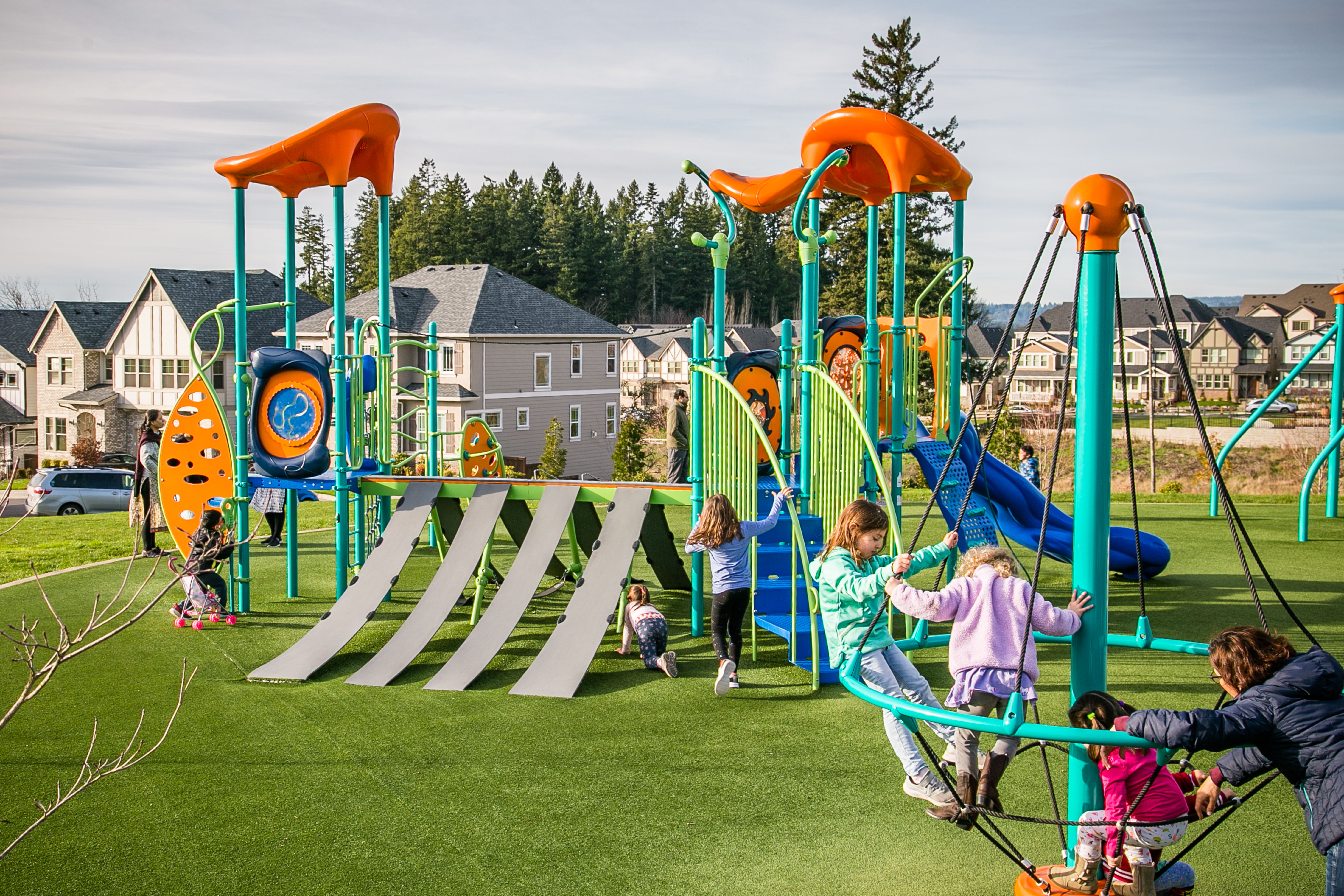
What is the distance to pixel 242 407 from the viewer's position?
34.4 ft

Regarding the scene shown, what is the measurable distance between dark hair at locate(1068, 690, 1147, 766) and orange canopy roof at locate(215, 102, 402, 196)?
8690mm

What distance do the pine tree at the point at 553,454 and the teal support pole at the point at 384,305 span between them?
20480 mm

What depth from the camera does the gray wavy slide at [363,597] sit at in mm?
8125

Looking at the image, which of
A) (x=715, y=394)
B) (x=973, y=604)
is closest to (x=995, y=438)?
(x=715, y=394)

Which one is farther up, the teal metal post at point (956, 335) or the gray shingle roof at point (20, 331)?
the gray shingle roof at point (20, 331)

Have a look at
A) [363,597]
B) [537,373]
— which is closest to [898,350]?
[363,597]

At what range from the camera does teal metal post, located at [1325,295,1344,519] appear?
14.3 meters

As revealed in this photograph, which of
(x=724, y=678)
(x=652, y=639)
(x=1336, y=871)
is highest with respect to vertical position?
(x=1336, y=871)

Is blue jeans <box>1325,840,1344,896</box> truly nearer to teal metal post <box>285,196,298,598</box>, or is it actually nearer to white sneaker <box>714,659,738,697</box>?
white sneaker <box>714,659,738,697</box>

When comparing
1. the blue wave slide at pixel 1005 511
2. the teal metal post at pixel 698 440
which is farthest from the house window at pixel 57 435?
the blue wave slide at pixel 1005 511

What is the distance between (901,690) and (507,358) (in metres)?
38.7

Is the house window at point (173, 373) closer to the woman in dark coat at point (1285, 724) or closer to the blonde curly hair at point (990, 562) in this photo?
the blonde curly hair at point (990, 562)

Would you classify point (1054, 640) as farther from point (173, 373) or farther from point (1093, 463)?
point (173, 373)

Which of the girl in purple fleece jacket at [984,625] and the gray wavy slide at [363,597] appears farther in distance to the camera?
the gray wavy slide at [363,597]
